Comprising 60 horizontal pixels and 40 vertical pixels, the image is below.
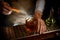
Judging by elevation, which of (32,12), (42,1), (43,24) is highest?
(42,1)

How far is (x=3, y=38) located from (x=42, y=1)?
54 centimetres

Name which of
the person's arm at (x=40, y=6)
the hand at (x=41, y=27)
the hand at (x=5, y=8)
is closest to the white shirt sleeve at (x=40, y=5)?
the person's arm at (x=40, y=6)

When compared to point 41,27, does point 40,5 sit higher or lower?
higher

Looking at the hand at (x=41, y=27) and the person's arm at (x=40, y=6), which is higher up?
the person's arm at (x=40, y=6)

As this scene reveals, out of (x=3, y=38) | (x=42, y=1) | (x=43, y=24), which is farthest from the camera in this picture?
(x=42, y=1)

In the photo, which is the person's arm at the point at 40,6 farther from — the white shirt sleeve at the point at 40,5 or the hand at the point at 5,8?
the hand at the point at 5,8

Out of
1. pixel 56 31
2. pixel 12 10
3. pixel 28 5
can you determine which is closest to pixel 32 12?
pixel 28 5

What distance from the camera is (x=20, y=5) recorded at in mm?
1311

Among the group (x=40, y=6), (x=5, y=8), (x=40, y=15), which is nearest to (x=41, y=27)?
(x=40, y=15)

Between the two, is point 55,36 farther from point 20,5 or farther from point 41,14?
point 20,5

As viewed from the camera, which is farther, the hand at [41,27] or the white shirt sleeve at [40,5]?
the white shirt sleeve at [40,5]

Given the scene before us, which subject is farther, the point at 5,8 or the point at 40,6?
the point at 40,6

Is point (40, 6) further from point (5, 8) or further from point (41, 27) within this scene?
point (5, 8)

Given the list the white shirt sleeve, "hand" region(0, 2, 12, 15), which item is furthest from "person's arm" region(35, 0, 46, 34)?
"hand" region(0, 2, 12, 15)
